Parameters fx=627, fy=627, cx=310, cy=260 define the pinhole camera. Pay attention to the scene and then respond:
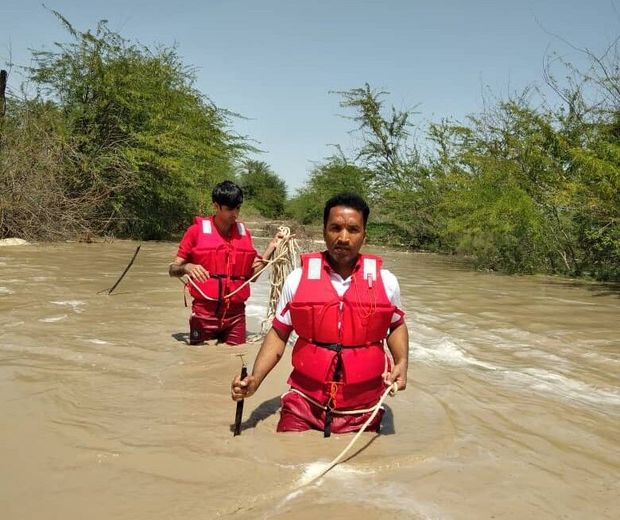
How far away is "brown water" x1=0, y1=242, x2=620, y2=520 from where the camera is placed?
112 inches

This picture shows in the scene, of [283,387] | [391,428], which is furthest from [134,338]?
[391,428]

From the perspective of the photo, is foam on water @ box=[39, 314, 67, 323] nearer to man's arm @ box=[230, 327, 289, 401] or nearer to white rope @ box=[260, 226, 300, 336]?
white rope @ box=[260, 226, 300, 336]

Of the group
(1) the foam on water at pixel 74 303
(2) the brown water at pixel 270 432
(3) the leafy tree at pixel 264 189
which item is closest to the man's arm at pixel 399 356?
(2) the brown water at pixel 270 432

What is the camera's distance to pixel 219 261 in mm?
5547

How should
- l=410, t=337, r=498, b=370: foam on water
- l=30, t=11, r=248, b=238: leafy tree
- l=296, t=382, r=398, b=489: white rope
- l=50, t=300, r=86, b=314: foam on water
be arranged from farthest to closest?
l=30, t=11, r=248, b=238: leafy tree < l=50, t=300, r=86, b=314: foam on water < l=410, t=337, r=498, b=370: foam on water < l=296, t=382, r=398, b=489: white rope

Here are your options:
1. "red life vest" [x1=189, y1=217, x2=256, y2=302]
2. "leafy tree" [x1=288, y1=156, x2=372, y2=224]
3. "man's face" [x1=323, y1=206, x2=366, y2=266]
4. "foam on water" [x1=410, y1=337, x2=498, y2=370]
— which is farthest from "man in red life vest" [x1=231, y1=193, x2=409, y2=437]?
"leafy tree" [x1=288, y1=156, x2=372, y2=224]

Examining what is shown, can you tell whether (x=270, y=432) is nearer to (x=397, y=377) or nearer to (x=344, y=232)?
(x=397, y=377)

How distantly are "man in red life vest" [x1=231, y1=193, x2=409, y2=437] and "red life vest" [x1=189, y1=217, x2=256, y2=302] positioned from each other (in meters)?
2.24

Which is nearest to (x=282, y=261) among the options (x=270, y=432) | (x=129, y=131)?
(x=270, y=432)

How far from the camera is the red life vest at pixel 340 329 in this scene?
3271 millimetres

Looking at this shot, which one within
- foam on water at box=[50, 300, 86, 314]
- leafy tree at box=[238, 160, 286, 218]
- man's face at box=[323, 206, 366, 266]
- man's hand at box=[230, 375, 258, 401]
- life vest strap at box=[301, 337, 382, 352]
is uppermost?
leafy tree at box=[238, 160, 286, 218]

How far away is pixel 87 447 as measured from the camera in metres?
3.40

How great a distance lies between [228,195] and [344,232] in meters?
2.28

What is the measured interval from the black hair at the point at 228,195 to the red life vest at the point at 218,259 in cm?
29
